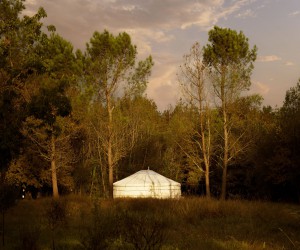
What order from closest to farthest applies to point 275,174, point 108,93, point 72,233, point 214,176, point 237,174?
1. point 72,233
2. point 275,174
3. point 108,93
4. point 237,174
5. point 214,176

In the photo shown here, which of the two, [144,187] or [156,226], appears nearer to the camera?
[156,226]

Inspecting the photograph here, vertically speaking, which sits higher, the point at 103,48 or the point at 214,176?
the point at 103,48

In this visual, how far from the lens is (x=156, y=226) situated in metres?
7.64

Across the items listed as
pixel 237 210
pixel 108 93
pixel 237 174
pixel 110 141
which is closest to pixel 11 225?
pixel 237 210

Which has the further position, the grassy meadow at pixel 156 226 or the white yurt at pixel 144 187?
the white yurt at pixel 144 187

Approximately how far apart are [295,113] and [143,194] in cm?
1212

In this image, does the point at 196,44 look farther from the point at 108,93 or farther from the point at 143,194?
the point at 143,194

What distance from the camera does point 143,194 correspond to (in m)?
27.9

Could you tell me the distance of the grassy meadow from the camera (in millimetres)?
8414

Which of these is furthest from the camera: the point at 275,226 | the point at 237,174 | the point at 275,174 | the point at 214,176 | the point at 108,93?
the point at 214,176

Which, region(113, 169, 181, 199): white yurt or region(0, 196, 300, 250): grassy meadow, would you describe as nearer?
region(0, 196, 300, 250): grassy meadow

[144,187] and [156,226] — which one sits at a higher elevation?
[156,226]

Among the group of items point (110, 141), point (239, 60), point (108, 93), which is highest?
point (239, 60)

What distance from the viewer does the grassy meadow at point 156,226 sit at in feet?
27.6
